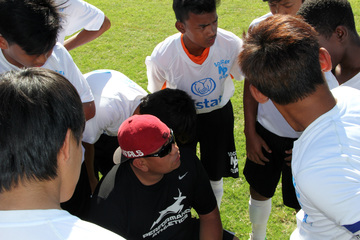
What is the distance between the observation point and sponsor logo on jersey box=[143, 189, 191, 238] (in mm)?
2230

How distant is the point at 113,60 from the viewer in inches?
270

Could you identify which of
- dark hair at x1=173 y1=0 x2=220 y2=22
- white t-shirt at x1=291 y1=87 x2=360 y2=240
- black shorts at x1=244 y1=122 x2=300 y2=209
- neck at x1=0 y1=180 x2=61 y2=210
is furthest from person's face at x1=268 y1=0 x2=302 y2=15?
neck at x1=0 y1=180 x2=61 y2=210

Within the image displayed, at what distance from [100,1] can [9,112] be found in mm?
9636

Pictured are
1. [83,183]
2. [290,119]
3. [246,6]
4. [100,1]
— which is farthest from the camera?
[100,1]

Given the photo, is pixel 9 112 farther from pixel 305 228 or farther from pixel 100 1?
pixel 100 1

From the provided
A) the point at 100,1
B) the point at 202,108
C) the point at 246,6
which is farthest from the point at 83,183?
the point at 100,1

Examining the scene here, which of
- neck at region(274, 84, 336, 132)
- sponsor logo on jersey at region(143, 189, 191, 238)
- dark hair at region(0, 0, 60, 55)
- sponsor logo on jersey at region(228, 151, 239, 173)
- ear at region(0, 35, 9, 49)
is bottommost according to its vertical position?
sponsor logo on jersey at region(228, 151, 239, 173)

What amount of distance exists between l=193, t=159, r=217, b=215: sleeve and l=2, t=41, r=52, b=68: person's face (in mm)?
1179

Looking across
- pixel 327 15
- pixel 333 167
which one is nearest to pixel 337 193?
pixel 333 167

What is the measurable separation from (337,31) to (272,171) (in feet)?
3.88

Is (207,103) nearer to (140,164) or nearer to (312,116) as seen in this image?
(140,164)

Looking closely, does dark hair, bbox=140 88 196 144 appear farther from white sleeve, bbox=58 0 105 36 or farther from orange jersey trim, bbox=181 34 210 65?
white sleeve, bbox=58 0 105 36

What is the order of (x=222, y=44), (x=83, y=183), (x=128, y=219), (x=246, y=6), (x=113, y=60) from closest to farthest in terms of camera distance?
1. (x=128, y=219)
2. (x=83, y=183)
3. (x=222, y=44)
4. (x=113, y=60)
5. (x=246, y=6)

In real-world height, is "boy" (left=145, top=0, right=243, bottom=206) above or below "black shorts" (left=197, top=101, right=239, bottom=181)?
above
